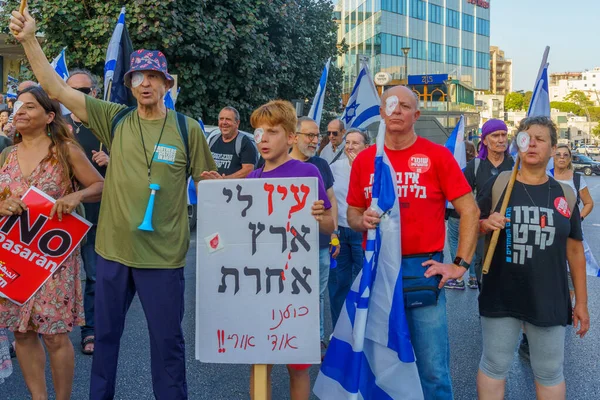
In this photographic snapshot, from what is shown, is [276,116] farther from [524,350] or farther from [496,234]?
[524,350]

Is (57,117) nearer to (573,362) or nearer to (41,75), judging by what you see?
(41,75)

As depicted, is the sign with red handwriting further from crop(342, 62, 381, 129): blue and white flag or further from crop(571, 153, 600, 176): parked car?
crop(571, 153, 600, 176): parked car

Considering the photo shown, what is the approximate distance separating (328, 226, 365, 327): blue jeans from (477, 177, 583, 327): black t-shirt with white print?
6.14 ft

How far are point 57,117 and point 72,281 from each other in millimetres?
994

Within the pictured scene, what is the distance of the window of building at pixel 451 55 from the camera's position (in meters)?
66.9

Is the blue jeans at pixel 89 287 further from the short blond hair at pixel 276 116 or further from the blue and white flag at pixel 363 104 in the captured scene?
the blue and white flag at pixel 363 104

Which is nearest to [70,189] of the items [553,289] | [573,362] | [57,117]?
[57,117]

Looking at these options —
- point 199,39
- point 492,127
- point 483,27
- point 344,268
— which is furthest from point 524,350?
point 483,27

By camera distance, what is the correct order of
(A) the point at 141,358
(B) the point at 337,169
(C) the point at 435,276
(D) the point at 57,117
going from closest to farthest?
(C) the point at 435,276
(D) the point at 57,117
(A) the point at 141,358
(B) the point at 337,169

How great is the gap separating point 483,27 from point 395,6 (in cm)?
1561

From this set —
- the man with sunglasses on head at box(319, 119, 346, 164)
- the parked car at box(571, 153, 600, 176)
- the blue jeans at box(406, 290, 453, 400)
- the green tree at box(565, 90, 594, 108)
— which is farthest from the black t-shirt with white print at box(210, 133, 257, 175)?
the green tree at box(565, 90, 594, 108)

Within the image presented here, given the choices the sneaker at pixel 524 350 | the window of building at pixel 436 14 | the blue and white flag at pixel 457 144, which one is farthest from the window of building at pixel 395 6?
the sneaker at pixel 524 350

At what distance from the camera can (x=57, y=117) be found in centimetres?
386

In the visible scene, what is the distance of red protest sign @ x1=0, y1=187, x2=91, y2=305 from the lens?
11.9 feet
